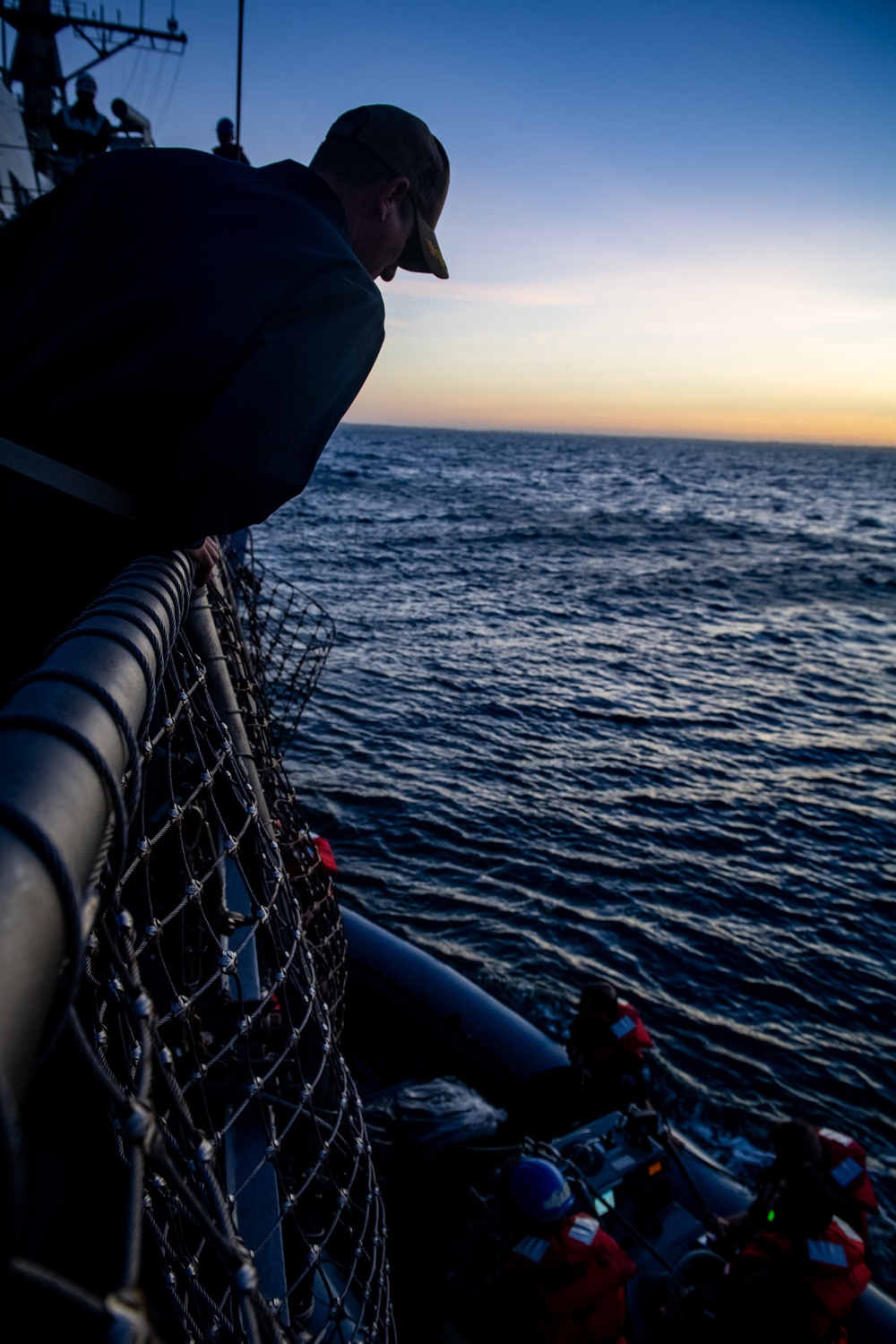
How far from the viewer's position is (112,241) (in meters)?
1.57

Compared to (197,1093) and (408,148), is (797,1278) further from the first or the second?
(408,148)

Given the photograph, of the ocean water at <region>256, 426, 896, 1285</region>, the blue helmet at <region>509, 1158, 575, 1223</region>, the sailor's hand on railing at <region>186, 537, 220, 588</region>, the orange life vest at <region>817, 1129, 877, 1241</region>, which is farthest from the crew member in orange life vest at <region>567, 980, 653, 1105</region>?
the sailor's hand on railing at <region>186, 537, 220, 588</region>

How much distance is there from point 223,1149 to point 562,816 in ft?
39.8

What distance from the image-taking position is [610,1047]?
6445mm

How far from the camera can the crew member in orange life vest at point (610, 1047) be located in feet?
21.0

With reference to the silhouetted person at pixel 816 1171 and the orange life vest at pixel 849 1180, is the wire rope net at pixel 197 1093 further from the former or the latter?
the orange life vest at pixel 849 1180

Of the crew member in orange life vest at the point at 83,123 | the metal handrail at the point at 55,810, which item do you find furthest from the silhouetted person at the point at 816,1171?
the crew member in orange life vest at the point at 83,123

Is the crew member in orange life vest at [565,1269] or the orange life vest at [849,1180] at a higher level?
the crew member in orange life vest at [565,1269]

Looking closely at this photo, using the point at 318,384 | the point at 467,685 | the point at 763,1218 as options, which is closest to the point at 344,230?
the point at 318,384

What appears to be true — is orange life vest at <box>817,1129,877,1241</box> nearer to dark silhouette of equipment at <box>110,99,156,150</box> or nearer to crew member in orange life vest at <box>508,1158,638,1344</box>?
crew member in orange life vest at <box>508,1158,638,1344</box>

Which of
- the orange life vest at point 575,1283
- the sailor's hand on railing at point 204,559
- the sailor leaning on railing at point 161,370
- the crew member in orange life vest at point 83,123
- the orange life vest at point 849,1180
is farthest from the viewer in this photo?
the crew member in orange life vest at point 83,123

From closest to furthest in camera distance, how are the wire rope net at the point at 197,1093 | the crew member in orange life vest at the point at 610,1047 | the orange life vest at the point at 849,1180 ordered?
the wire rope net at the point at 197,1093, the orange life vest at the point at 849,1180, the crew member in orange life vest at the point at 610,1047

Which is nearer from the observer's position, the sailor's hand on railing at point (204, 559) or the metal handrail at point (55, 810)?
the metal handrail at point (55, 810)

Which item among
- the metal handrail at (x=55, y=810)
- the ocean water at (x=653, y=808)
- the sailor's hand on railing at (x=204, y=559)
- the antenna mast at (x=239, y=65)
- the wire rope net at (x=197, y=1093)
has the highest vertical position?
the antenna mast at (x=239, y=65)
